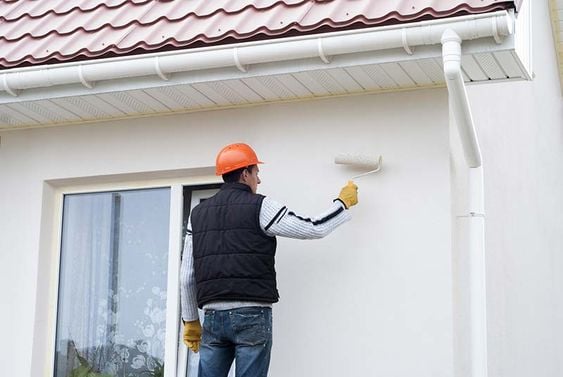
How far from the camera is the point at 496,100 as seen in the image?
8.55 m

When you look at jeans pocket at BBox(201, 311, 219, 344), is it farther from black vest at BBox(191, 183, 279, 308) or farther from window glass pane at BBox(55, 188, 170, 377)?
window glass pane at BBox(55, 188, 170, 377)

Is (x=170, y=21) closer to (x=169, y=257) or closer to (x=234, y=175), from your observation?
(x=234, y=175)

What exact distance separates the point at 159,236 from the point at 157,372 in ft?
2.84

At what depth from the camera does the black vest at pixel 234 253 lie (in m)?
6.42

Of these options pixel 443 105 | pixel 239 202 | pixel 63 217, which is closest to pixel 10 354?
pixel 63 217

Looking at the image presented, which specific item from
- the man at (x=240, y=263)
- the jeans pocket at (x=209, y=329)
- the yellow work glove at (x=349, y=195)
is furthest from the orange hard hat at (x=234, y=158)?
the jeans pocket at (x=209, y=329)

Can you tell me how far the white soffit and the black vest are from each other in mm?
707

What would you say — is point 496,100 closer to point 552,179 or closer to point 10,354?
point 552,179

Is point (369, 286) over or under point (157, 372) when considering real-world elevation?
over

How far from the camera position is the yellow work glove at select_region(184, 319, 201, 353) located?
6879 millimetres

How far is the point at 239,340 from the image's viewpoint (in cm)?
647

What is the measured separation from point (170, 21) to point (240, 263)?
1.66m

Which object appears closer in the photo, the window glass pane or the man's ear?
the man's ear

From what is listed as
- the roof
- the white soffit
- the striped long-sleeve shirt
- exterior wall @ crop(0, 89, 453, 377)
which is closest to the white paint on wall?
exterior wall @ crop(0, 89, 453, 377)
